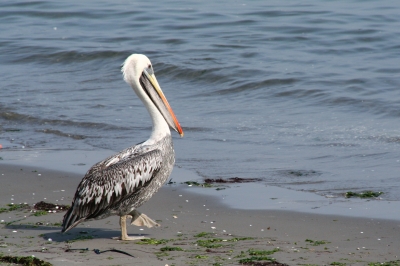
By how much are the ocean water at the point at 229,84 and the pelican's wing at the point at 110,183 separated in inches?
89.8

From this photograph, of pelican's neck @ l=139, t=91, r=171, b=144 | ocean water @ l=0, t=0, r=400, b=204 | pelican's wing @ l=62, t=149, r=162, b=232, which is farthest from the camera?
ocean water @ l=0, t=0, r=400, b=204

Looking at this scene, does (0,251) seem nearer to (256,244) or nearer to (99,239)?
(99,239)

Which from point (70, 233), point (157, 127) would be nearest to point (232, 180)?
point (157, 127)

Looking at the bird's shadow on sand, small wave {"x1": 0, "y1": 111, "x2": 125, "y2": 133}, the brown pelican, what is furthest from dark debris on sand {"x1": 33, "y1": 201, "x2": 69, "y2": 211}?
small wave {"x1": 0, "y1": 111, "x2": 125, "y2": 133}

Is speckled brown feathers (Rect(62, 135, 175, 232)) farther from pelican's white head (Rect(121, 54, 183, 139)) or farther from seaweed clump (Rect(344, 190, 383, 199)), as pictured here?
seaweed clump (Rect(344, 190, 383, 199))

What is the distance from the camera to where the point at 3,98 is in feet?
45.3

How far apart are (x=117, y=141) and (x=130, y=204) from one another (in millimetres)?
4377

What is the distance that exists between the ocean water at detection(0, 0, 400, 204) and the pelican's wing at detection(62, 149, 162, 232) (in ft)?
7.48

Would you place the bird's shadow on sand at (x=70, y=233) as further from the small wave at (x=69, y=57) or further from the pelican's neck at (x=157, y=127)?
the small wave at (x=69, y=57)

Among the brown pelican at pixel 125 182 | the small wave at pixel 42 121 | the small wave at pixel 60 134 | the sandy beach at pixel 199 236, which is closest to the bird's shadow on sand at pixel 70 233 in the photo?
the sandy beach at pixel 199 236

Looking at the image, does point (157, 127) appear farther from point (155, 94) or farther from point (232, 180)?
point (232, 180)

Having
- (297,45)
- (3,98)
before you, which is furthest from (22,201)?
(297,45)

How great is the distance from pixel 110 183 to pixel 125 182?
0.13 m

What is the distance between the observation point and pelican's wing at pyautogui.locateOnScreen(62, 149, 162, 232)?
6.00 meters
